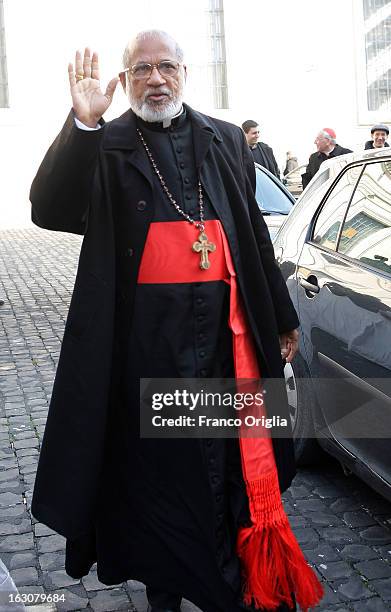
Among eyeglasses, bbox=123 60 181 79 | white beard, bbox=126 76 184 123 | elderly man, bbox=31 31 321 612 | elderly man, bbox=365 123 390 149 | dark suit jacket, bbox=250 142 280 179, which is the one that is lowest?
→ elderly man, bbox=31 31 321 612

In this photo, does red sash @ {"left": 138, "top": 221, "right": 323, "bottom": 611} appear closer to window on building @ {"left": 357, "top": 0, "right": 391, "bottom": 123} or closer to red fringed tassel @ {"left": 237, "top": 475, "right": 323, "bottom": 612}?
red fringed tassel @ {"left": 237, "top": 475, "right": 323, "bottom": 612}

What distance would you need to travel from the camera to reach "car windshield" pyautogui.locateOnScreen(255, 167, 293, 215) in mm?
9078

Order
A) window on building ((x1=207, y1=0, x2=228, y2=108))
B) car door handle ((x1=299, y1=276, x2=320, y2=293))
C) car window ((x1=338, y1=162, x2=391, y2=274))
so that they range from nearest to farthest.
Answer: car window ((x1=338, y1=162, x2=391, y2=274)), car door handle ((x1=299, y1=276, x2=320, y2=293)), window on building ((x1=207, y1=0, x2=228, y2=108))

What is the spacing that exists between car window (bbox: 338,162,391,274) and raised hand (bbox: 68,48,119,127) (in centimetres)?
137

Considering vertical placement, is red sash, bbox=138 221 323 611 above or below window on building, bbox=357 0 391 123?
below

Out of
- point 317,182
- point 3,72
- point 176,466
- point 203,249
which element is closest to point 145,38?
point 203,249

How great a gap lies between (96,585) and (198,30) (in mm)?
24752

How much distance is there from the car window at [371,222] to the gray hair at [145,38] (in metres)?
1.18

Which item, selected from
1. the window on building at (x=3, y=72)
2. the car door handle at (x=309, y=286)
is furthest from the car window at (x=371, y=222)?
the window on building at (x=3, y=72)

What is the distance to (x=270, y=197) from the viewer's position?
933 centimetres

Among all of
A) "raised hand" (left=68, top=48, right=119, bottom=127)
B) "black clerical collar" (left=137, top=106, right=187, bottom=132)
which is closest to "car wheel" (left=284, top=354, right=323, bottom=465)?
"black clerical collar" (left=137, top=106, right=187, bottom=132)

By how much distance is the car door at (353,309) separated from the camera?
3.35 metres

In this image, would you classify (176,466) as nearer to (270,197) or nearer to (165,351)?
(165,351)

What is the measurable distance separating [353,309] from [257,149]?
800cm
